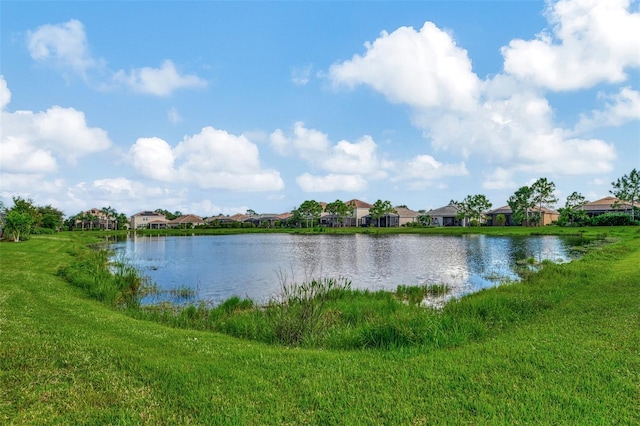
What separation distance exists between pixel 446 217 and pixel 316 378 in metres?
97.8

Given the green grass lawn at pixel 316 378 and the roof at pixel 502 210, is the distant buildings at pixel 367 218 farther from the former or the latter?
the green grass lawn at pixel 316 378

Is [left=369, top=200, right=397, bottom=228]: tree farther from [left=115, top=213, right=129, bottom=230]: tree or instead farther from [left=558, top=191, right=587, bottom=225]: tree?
[left=115, top=213, right=129, bottom=230]: tree

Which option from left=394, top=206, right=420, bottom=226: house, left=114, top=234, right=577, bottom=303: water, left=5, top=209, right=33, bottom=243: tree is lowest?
left=114, top=234, right=577, bottom=303: water

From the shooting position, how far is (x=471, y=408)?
14.1ft

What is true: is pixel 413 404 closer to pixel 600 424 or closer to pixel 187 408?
pixel 600 424

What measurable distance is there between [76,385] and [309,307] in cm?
448

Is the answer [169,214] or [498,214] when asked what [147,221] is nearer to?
[169,214]

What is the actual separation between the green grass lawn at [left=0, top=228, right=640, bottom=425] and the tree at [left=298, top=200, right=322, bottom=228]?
301 feet

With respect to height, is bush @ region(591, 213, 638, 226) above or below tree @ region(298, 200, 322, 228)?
below

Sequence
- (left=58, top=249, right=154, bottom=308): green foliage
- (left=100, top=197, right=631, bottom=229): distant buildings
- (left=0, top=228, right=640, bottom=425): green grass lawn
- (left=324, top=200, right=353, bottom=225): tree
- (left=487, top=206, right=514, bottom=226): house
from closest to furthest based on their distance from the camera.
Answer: (left=0, top=228, right=640, bottom=425): green grass lawn
(left=58, top=249, right=154, bottom=308): green foliage
(left=100, top=197, right=631, bottom=229): distant buildings
(left=487, top=206, right=514, bottom=226): house
(left=324, top=200, right=353, bottom=225): tree

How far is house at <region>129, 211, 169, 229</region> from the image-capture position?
12538 centimetres

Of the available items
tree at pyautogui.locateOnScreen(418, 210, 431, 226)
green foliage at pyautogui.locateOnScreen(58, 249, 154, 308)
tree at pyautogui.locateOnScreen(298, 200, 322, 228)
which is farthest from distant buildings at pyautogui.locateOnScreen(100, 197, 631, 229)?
green foliage at pyautogui.locateOnScreen(58, 249, 154, 308)

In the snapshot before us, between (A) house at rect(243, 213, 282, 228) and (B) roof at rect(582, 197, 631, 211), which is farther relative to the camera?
(A) house at rect(243, 213, 282, 228)

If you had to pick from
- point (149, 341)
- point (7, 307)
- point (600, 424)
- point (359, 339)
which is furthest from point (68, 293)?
point (600, 424)
